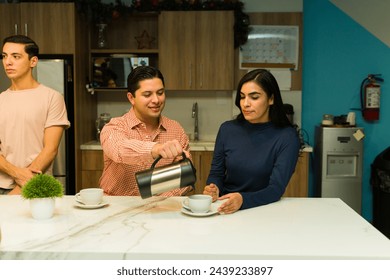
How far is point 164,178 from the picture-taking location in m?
1.63

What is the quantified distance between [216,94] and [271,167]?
2.58 meters

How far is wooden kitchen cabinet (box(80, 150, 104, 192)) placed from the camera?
4184 mm

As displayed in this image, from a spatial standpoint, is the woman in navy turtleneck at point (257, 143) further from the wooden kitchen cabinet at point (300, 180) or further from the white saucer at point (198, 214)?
the wooden kitchen cabinet at point (300, 180)

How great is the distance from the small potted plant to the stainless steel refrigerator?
244cm

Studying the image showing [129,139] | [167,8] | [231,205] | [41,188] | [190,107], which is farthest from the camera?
[190,107]

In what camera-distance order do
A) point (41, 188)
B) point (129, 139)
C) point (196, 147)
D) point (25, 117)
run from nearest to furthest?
point (41, 188) → point (129, 139) → point (25, 117) → point (196, 147)

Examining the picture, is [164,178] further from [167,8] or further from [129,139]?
[167,8]

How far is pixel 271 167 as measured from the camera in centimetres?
213

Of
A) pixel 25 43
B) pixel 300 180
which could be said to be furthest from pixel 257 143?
pixel 300 180

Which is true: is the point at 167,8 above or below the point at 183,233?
above

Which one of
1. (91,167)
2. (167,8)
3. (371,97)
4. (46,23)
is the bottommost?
(91,167)

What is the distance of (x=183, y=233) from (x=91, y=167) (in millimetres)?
2864

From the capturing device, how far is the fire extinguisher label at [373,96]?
14.2 feet

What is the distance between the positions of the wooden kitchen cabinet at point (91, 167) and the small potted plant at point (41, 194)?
2571 mm
